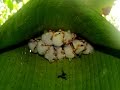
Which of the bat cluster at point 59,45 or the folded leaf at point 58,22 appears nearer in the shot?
the folded leaf at point 58,22

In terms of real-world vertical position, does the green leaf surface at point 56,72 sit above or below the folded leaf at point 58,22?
below

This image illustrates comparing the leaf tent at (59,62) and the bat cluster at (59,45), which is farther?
the bat cluster at (59,45)

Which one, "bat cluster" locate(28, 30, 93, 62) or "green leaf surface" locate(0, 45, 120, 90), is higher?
"bat cluster" locate(28, 30, 93, 62)

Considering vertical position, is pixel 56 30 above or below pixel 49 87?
above

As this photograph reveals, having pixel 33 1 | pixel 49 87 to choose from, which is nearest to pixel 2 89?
pixel 49 87

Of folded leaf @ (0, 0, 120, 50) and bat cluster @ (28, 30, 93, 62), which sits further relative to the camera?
bat cluster @ (28, 30, 93, 62)

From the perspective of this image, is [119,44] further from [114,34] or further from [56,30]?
[56,30]

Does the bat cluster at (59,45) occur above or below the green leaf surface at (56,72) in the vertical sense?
above

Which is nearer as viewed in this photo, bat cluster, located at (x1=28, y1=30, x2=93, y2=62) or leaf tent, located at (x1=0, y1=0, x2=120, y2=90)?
leaf tent, located at (x1=0, y1=0, x2=120, y2=90)
